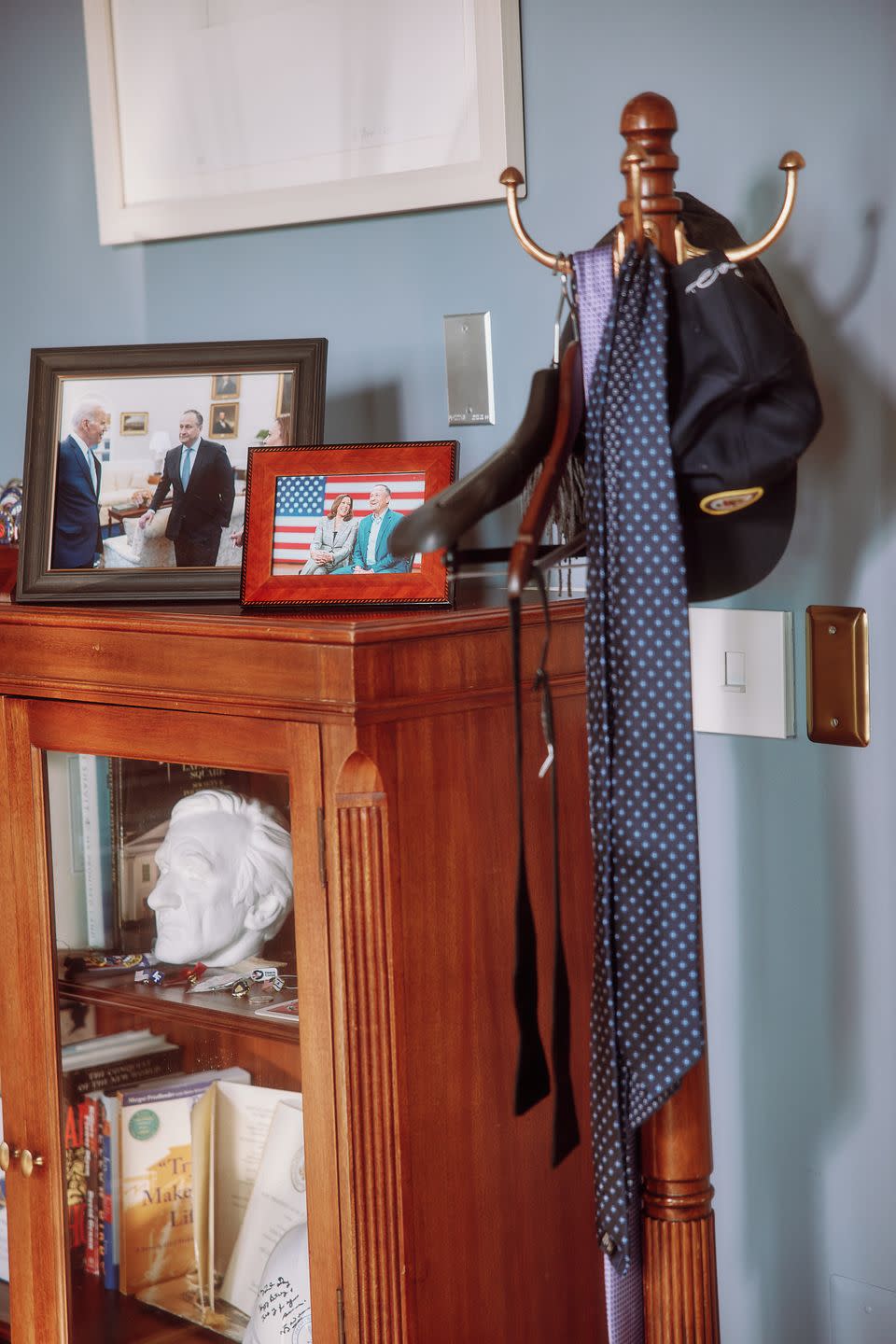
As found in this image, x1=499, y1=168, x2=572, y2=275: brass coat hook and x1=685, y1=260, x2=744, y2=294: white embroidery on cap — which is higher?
x1=499, y1=168, x2=572, y2=275: brass coat hook

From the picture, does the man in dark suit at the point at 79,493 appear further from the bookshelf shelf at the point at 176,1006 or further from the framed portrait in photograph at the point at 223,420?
the bookshelf shelf at the point at 176,1006

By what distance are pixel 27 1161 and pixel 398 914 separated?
0.62 m

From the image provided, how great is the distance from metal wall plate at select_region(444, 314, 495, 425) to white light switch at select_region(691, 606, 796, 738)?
365 millimetres

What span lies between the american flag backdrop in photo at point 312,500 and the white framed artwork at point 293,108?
42 cm

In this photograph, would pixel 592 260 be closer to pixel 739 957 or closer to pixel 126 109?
pixel 739 957

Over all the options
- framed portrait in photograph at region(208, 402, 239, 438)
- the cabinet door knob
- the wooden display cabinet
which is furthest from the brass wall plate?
the cabinet door knob

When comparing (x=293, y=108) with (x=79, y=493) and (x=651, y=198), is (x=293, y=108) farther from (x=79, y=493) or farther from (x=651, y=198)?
(x=651, y=198)

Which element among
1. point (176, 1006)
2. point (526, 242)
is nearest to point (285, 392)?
point (526, 242)

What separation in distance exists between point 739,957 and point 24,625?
81 centimetres

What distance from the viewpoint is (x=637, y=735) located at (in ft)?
3.25

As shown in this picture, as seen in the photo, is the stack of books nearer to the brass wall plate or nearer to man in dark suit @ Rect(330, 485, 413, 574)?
man in dark suit @ Rect(330, 485, 413, 574)

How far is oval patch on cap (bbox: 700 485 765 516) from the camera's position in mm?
980

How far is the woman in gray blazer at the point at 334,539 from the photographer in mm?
1290

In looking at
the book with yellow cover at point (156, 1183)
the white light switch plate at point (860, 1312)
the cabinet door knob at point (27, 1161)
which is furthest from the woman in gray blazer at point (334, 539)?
the white light switch plate at point (860, 1312)
